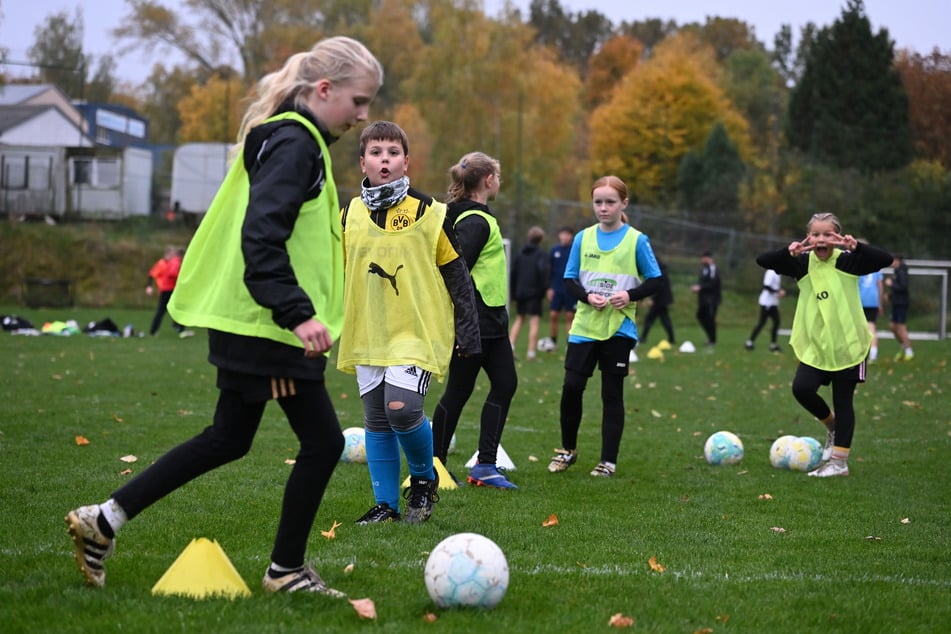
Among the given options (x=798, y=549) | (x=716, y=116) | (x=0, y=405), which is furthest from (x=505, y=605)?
(x=716, y=116)

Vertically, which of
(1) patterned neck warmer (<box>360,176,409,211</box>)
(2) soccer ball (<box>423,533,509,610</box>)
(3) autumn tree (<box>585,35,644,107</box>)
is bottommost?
(2) soccer ball (<box>423,533,509,610</box>)

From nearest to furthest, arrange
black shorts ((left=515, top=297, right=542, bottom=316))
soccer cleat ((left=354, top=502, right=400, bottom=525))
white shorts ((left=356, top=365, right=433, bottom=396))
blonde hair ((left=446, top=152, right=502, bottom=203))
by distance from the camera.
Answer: white shorts ((left=356, top=365, right=433, bottom=396)), soccer cleat ((left=354, top=502, right=400, bottom=525)), blonde hair ((left=446, top=152, right=502, bottom=203)), black shorts ((left=515, top=297, right=542, bottom=316))

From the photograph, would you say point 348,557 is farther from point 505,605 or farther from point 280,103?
point 280,103

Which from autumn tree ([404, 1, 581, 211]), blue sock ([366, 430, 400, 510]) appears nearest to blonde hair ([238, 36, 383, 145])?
blue sock ([366, 430, 400, 510])

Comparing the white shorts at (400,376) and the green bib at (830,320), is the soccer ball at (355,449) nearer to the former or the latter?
the white shorts at (400,376)

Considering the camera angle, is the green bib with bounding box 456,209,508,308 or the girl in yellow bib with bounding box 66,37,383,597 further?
the green bib with bounding box 456,209,508,308

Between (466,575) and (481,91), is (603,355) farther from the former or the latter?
(481,91)

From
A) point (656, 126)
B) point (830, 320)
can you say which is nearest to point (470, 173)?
point (830, 320)

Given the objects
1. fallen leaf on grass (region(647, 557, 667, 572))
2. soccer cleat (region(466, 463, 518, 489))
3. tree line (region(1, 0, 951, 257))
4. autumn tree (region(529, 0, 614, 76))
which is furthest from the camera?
autumn tree (region(529, 0, 614, 76))

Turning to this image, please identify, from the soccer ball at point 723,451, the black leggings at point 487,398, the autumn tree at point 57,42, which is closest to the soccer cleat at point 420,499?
the black leggings at point 487,398

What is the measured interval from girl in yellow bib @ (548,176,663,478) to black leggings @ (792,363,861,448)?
4.46 ft

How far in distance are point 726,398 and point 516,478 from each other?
655 centimetres

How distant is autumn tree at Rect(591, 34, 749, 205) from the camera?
52.0 metres

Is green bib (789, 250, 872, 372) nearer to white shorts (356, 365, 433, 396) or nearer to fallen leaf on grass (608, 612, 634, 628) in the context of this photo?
white shorts (356, 365, 433, 396)
